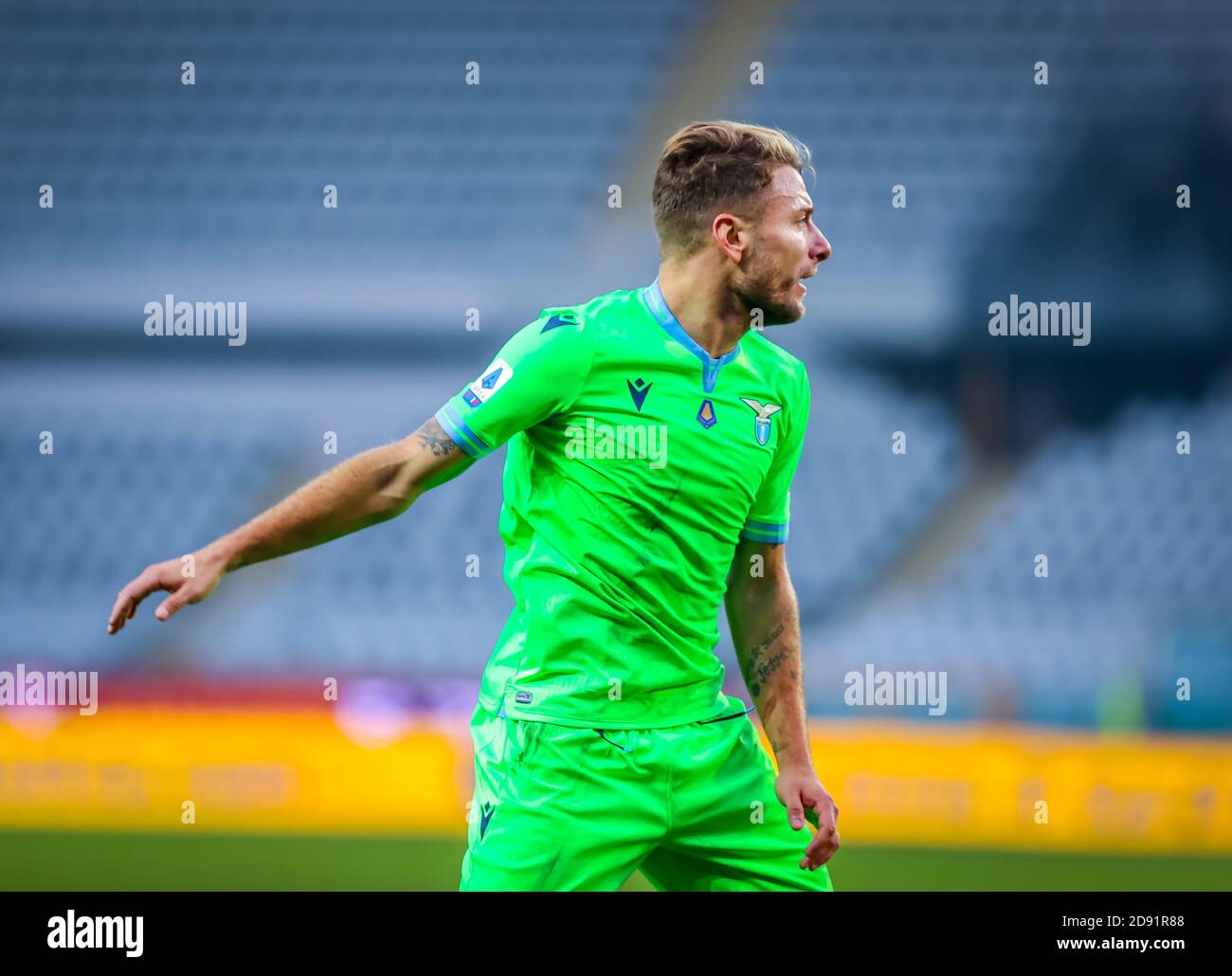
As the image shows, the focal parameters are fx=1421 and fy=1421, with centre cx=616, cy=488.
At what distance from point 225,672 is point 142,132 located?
2.63m

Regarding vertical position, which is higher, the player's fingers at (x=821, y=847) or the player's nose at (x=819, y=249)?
the player's nose at (x=819, y=249)

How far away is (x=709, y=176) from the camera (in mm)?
2463

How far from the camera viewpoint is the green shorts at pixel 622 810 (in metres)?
2.23

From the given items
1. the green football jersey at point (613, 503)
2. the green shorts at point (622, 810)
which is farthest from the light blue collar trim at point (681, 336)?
the green shorts at point (622, 810)

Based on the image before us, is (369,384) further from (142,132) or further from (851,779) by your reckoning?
(851,779)

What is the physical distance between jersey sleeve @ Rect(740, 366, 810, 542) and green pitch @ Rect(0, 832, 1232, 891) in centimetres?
236

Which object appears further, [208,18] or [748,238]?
[208,18]

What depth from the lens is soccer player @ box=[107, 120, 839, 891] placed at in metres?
2.25

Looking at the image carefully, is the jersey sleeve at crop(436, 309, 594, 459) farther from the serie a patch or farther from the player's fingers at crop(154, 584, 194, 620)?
the player's fingers at crop(154, 584, 194, 620)

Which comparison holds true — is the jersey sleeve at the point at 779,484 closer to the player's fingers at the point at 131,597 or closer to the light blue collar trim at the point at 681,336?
the light blue collar trim at the point at 681,336
